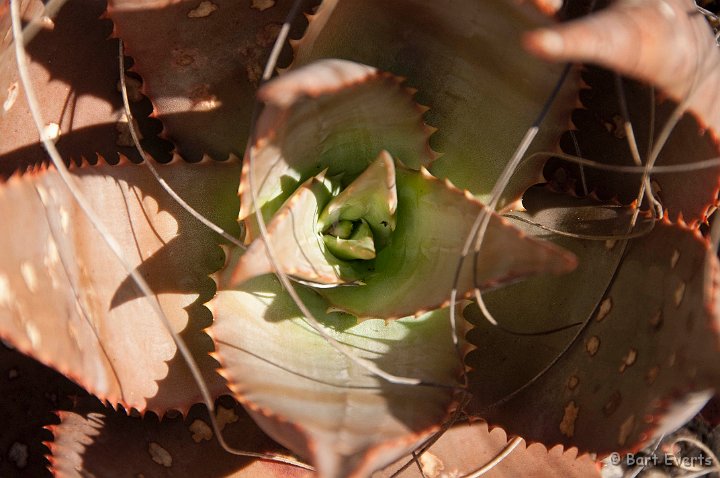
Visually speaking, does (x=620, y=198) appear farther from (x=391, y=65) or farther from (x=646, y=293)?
(x=391, y=65)

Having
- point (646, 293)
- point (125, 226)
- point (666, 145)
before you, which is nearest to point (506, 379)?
point (646, 293)

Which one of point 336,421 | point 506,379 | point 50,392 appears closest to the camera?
point 336,421

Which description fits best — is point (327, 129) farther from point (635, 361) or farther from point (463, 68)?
point (635, 361)

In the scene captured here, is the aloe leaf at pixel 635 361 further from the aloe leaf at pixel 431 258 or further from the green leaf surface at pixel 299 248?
the green leaf surface at pixel 299 248

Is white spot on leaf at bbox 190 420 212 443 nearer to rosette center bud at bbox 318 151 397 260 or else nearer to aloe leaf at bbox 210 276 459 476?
aloe leaf at bbox 210 276 459 476

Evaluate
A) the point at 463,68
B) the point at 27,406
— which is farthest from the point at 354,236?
the point at 27,406

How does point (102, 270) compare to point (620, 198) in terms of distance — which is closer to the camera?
point (102, 270)
